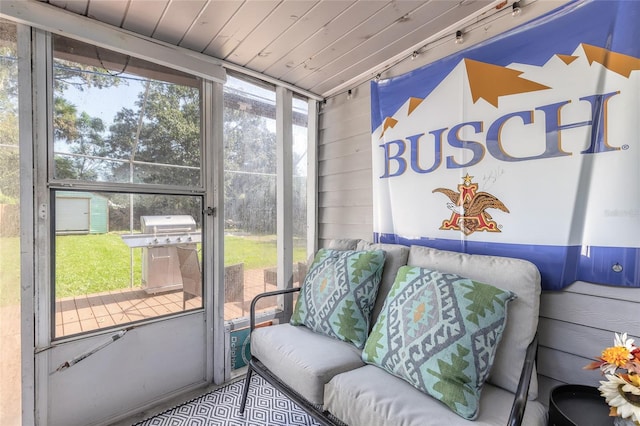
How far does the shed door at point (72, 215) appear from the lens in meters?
1.51

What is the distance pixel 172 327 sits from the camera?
6.09ft

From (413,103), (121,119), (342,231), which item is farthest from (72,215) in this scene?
(413,103)

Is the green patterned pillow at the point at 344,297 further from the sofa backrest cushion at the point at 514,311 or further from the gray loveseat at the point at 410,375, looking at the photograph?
the sofa backrest cushion at the point at 514,311

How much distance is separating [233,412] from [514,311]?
1608mm

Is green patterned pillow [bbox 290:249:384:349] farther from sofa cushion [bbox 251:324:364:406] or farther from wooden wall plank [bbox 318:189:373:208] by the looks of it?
wooden wall plank [bbox 318:189:373:208]

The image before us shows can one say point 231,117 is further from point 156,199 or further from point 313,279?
point 313,279

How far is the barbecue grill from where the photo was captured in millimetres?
1775

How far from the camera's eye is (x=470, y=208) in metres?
1.57

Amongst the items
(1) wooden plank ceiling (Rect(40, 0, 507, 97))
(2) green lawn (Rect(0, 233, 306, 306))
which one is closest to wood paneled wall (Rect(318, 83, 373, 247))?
(1) wooden plank ceiling (Rect(40, 0, 507, 97))

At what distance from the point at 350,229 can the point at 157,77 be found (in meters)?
1.67

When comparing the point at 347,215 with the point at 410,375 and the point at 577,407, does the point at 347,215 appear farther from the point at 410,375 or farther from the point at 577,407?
the point at 577,407

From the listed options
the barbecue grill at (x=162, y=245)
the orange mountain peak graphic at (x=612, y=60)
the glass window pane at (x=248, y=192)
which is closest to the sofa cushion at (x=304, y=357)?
the glass window pane at (x=248, y=192)

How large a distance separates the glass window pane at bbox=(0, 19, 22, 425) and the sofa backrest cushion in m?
2.17

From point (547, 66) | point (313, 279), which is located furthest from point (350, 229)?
point (547, 66)
